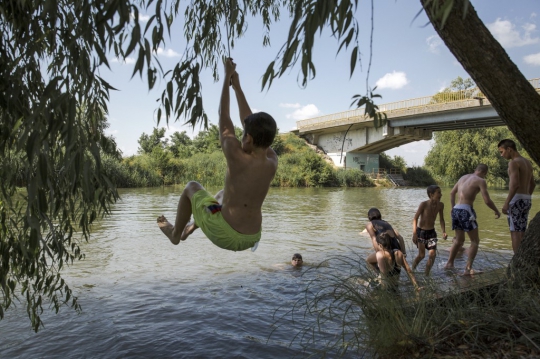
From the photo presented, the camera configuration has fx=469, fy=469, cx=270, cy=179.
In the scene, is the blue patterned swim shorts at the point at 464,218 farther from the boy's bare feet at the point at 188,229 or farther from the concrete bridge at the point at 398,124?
the concrete bridge at the point at 398,124

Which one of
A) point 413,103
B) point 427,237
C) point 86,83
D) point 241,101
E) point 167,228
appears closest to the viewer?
point 86,83

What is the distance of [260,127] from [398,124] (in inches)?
1575

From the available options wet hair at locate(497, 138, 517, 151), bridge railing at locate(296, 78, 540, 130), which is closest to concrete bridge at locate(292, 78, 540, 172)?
bridge railing at locate(296, 78, 540, 130)

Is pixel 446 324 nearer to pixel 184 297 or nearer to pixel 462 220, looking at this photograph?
pixel 462 220

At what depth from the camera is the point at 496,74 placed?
184 inches

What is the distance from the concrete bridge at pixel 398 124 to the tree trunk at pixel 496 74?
24503 mm

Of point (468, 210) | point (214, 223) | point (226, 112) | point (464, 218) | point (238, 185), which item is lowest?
point (464, 218)

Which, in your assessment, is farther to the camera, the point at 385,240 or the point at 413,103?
the point at 413,103

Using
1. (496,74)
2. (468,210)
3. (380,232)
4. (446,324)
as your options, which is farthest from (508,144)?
(446,324)

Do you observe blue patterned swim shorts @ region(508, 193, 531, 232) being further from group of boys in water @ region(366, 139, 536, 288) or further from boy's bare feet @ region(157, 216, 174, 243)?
boy's bare feet @ region(157, 216, 174, 243)

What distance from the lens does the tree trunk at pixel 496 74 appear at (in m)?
4.62

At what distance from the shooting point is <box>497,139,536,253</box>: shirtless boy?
7398 millimetres

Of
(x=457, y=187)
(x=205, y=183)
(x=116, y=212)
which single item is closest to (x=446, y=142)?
(x=205, y=183)

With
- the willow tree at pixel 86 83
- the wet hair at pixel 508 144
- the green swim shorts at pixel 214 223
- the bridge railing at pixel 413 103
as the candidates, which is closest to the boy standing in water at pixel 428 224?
the wet hair at pixel 508 144
